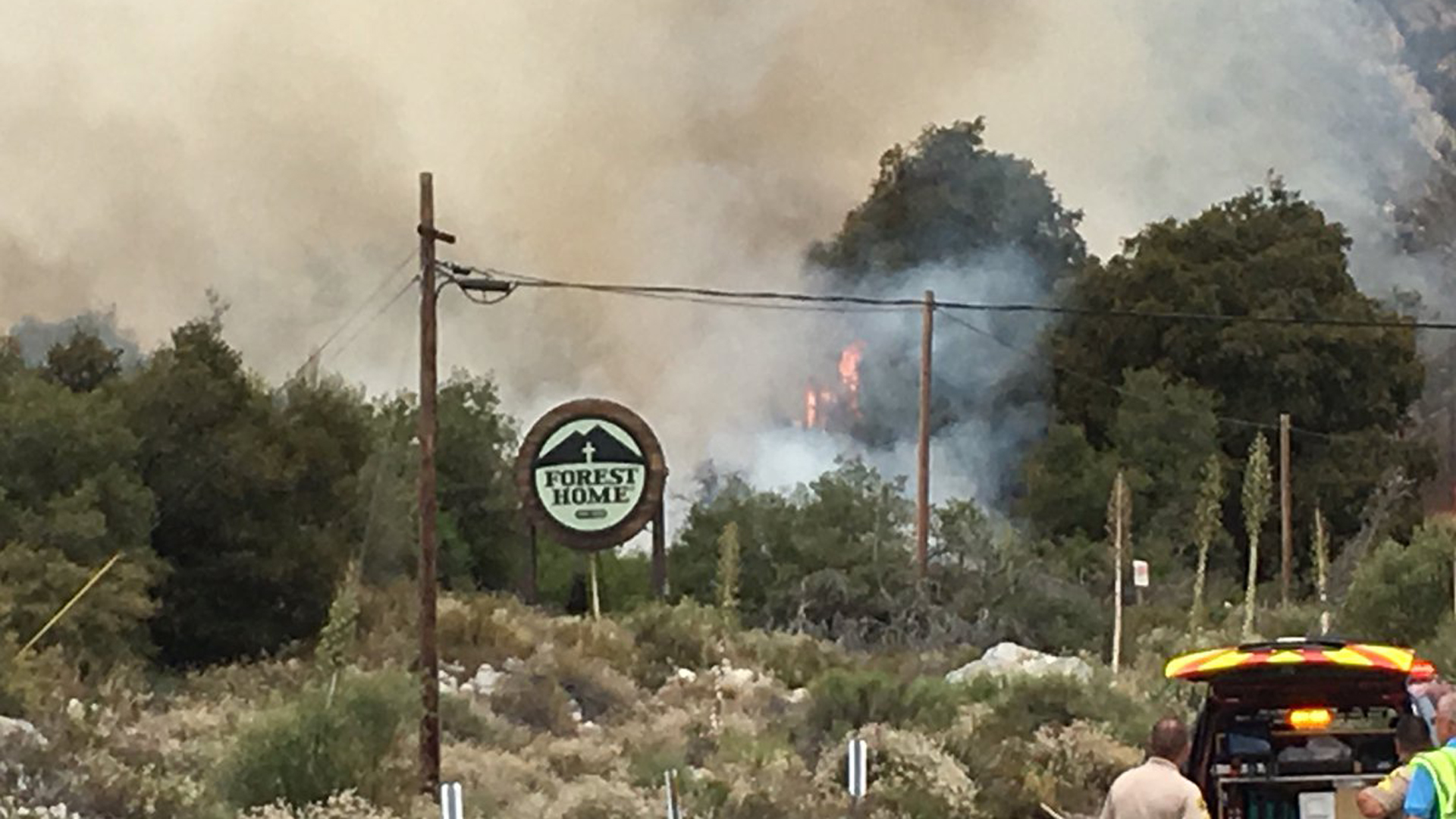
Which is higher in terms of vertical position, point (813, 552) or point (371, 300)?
point (371, 300)

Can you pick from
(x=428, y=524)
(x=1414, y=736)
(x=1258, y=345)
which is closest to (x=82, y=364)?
(x=428, y=524)

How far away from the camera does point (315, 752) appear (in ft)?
62.8

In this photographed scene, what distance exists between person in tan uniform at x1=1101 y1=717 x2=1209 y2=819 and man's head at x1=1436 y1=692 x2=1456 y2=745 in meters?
1.25

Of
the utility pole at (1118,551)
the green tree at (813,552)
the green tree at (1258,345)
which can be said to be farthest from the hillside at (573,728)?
the green tree at (1258,345)

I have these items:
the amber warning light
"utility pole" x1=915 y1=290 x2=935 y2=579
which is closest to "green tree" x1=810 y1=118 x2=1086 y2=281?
"utility pole" x1=915 y1=290 x2=935 y2=579

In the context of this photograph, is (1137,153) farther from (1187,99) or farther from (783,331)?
(783,331)

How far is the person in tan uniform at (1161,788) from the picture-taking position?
9.98 metres

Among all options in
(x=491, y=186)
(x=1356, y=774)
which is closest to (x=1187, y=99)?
(x=491, y=186)

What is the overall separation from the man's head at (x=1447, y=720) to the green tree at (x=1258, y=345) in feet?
124

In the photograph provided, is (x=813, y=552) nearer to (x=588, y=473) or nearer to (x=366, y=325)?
(x=588, y=473)

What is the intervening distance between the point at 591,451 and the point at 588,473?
0.30 metres

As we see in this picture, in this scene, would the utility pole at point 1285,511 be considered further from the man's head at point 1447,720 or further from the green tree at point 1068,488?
the man's head at point 1447,720

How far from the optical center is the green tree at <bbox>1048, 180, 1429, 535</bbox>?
47469mm

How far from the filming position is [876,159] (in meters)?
48.4
